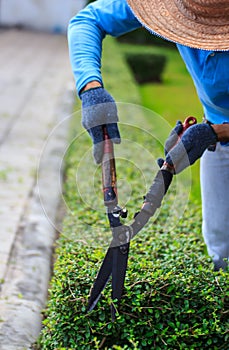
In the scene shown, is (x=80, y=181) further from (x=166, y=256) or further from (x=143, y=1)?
(x=143, y=1)

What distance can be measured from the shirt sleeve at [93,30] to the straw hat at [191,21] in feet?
0.65

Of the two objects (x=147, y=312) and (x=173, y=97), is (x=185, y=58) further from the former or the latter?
(x=173, y=97)

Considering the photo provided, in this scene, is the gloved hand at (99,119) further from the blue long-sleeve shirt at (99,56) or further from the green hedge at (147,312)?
the green hedge at (147,312)

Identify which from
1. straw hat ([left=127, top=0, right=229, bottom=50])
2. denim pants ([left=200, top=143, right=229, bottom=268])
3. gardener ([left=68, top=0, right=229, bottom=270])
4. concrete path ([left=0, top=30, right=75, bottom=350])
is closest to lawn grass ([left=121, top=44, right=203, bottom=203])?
concrete path ([left=0, top=30, right=75, bottom=350])

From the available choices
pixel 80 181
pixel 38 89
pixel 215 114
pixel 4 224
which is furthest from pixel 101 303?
pixel 38 89

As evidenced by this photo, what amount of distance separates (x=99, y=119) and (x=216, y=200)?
0.79 metres

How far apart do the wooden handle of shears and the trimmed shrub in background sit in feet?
39.9

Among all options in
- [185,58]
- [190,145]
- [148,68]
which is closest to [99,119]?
[190,145]

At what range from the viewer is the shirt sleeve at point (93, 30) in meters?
2.77

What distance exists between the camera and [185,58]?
280cm

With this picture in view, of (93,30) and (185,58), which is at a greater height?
(93,30)

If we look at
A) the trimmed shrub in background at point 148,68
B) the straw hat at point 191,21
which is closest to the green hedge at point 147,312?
the straw hat at point 191,21

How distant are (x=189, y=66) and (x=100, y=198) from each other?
73cm

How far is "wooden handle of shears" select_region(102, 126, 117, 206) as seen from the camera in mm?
2555
